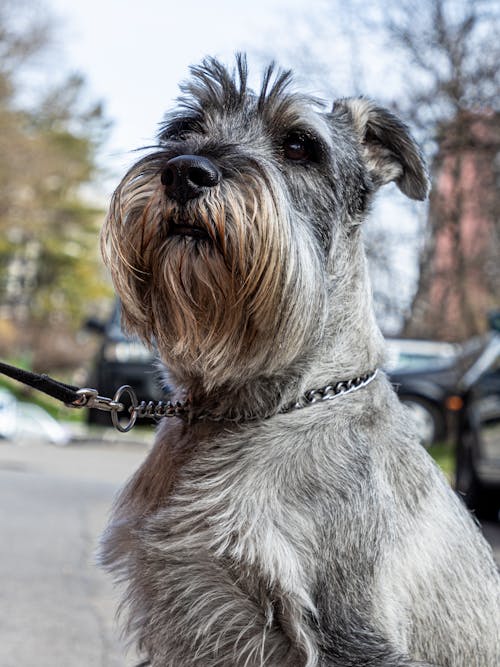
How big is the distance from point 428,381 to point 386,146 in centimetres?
1305

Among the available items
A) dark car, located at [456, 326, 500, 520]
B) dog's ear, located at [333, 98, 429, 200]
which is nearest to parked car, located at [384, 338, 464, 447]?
dark car, located at [456, 326, 500, 520]

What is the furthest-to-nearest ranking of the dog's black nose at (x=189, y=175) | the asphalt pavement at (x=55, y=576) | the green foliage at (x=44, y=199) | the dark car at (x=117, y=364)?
the green foliage at (x=44, y=199) < the dark car at (x=117, y=364) < the asphalt pavement at (x=55, y=576) < the dog's black nose at (x=189, y=175)

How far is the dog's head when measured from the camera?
2990 millimetres

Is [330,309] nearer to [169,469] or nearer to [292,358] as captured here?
[292,358]

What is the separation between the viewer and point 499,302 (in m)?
14.7

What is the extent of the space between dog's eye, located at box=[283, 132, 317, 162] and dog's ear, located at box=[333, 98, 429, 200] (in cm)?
41

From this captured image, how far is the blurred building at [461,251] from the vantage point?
13.7 m

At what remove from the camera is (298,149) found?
11.2 feet

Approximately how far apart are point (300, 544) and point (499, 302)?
12605mm

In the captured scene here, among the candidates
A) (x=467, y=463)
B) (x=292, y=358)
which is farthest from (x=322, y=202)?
(x=467, y=463)

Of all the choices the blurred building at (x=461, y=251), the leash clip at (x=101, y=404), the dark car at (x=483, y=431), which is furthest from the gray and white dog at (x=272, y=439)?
the blurred building at (x=461, y=251)

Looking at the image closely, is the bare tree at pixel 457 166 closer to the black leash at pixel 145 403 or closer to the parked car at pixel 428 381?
the parked car at pixel 428 381

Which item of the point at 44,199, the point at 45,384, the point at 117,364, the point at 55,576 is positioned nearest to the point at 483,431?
the point at 55,576

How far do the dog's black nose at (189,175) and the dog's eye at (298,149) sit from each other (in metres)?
0.53
